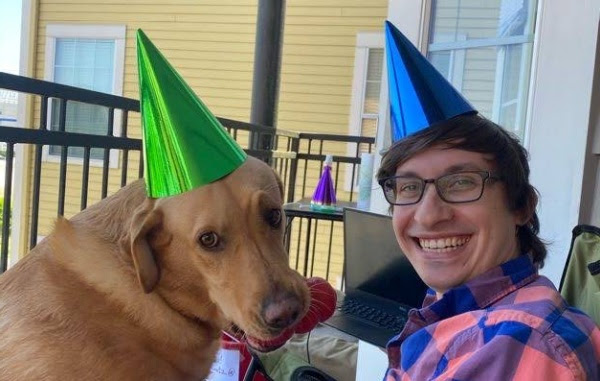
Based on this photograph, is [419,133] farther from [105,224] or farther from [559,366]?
[105,224]

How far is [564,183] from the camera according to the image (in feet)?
6.57

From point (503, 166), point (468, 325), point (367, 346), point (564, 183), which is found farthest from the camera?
point (367, 346)

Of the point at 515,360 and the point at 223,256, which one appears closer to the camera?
the point at 515,360

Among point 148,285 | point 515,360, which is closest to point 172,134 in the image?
point 148,285

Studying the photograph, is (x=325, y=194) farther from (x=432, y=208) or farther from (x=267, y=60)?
(x=432, y=208)

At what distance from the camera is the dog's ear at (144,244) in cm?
133

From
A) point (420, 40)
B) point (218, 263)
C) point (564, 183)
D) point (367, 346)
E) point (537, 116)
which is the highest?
point (420, 40)

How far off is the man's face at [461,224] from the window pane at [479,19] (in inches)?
54.1

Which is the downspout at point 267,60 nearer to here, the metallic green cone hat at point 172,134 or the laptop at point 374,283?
the laptop at point 374,283

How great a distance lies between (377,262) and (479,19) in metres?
1.20

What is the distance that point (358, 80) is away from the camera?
685cm

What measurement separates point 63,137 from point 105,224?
2.64 ft

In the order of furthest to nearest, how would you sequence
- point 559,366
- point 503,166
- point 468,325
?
point 503,166 < point 468,325 < point 559,366

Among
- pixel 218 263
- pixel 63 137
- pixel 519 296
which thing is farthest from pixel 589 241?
pixel 63 137
